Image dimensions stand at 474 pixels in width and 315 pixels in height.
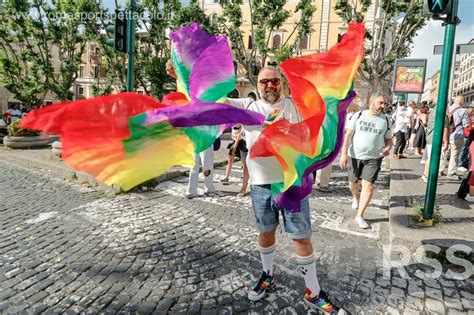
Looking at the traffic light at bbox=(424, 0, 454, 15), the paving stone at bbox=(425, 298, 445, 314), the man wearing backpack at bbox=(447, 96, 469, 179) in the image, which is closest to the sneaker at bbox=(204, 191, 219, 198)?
the paving stone at bbox=(425, 298, 445, 314)

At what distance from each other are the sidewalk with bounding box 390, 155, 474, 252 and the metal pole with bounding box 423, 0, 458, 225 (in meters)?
0.29

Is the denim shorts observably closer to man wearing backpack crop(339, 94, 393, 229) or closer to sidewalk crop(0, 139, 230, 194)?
man wearing backpack crop(339, 94, 393, 229)

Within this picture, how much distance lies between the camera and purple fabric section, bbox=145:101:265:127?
2080 mm

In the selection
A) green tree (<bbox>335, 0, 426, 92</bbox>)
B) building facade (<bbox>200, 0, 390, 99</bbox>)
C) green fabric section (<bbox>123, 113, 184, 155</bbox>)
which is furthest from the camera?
building facade (<bbox>200, 0, 390, 99</bbox>)

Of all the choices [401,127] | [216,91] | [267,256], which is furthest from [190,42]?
[401,127]

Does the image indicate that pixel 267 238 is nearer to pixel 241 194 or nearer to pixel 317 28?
pixel 241 194

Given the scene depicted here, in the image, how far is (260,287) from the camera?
9.27ft

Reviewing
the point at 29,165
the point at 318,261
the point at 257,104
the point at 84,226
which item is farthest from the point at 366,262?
the point at 29,165

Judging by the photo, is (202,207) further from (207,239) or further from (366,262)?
(366,262)

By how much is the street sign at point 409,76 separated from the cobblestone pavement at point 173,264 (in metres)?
10.6

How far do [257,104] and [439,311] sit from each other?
226 centimetres

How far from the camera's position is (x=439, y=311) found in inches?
106

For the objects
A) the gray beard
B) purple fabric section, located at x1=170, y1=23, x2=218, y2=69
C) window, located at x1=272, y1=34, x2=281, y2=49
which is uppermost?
→ window, located at x1=272, y1=34, x2=281, y2=49

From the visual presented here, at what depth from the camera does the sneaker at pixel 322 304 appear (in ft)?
8.45
